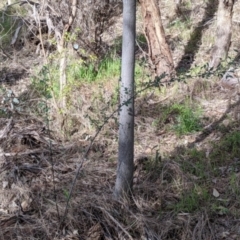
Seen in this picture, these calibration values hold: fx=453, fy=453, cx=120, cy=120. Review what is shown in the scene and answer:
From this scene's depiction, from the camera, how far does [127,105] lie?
10.2 feet

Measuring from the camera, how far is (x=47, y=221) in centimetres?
337

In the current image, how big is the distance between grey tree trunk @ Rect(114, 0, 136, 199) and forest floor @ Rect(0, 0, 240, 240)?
164 mm

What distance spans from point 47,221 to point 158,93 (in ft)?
9.05

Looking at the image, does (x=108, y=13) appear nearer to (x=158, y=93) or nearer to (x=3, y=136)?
(x=158, y=93)

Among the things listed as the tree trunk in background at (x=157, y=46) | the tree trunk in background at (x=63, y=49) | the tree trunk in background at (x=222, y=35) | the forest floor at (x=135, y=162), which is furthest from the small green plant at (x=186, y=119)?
the tree trunk in background at (x=222, y=35)

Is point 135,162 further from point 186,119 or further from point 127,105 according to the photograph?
point 127,105

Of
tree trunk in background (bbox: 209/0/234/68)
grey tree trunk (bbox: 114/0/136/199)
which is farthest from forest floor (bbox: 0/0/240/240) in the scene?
tree trunk in background (bbox: 209/0/234/68)

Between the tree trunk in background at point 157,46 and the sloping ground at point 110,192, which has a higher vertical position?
the tree trunk in background at point 157,46

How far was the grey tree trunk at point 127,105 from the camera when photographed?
3.02 m

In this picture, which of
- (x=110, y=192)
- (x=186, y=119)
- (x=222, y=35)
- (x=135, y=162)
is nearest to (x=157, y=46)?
(x=222, y=35)

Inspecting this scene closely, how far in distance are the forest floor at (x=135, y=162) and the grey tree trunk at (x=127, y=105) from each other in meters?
0.16

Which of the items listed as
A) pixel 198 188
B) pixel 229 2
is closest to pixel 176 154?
pixel 198 188

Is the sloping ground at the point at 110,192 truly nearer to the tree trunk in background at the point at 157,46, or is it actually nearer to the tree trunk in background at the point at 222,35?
the tree trunk in background at the point at 157,46

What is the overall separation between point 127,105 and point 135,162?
1156 millimetres
